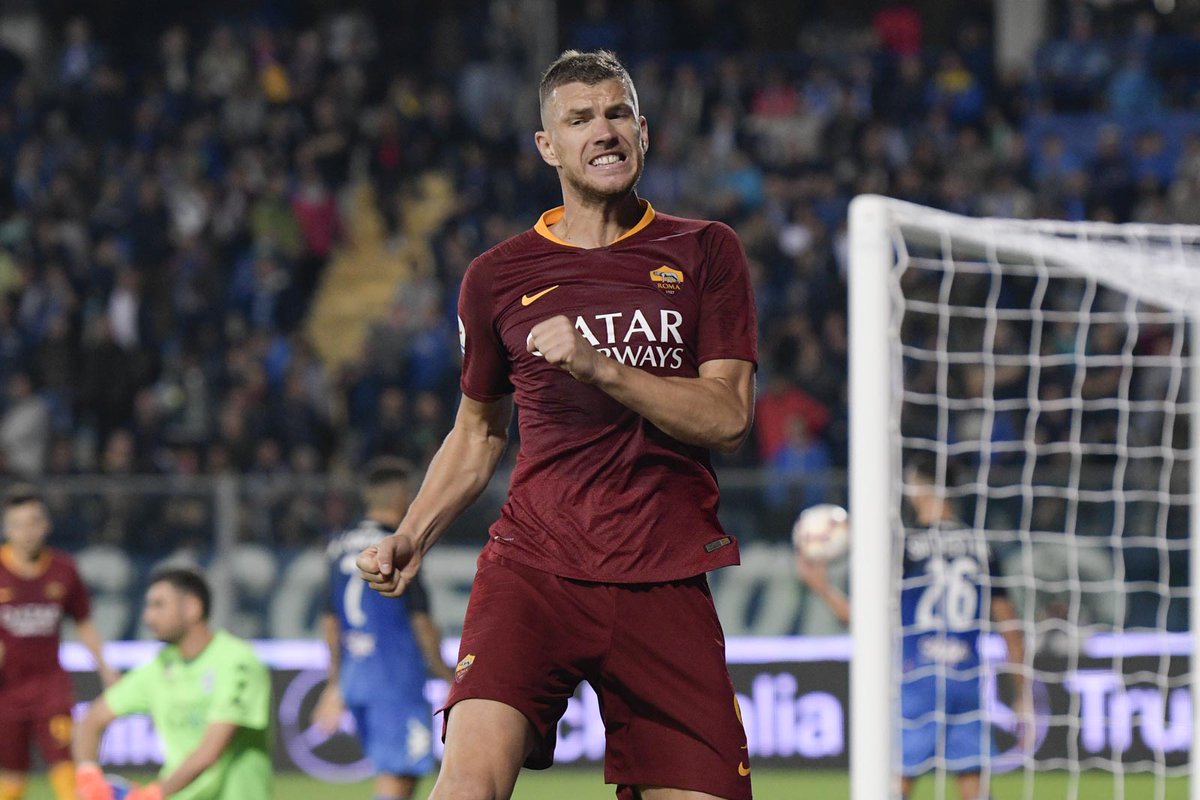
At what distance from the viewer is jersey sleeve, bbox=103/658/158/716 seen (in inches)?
292

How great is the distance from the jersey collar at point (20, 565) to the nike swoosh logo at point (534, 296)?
6.21 m

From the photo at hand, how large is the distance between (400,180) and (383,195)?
1.04 ft

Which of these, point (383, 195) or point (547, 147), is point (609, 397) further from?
point (383, 195)

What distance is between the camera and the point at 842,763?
1151 centimetres

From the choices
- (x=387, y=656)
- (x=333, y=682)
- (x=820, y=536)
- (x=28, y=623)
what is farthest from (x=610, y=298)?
(x=28, y=623)

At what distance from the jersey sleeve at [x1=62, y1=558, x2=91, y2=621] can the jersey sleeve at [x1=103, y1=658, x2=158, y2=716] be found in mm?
2358

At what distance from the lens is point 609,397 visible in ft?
13.2

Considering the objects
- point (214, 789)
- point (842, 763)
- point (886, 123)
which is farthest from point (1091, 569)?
point (886, 123)

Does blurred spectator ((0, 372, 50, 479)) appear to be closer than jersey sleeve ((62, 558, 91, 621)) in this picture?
No

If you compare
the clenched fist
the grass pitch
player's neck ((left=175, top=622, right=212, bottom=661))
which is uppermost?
the clenched fist

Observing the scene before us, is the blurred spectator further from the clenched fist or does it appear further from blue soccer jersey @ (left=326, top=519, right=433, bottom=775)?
the clenched fist

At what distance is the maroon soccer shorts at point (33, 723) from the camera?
30.8ft

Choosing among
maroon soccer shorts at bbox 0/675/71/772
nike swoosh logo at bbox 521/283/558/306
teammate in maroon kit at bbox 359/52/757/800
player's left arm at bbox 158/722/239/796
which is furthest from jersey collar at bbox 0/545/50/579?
nike swoosh logo at bbox 521/283/558/306

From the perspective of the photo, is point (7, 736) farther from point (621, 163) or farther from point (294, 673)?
point (621, 163)
